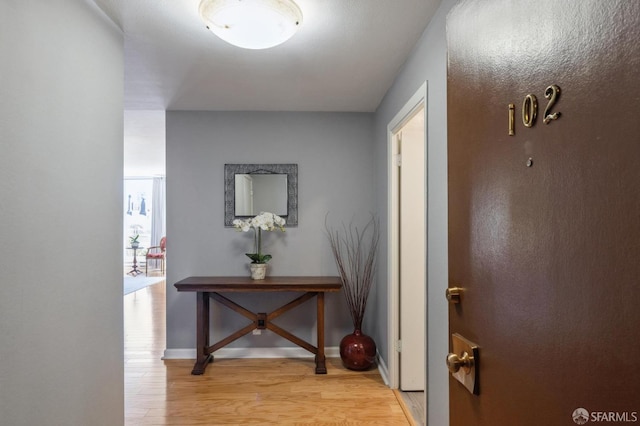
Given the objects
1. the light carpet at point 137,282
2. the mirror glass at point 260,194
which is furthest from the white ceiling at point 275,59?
the light carpet at point 137,282

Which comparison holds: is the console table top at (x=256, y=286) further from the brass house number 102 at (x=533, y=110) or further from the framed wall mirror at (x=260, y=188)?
the brass house number 102 at (x=533, y=110)

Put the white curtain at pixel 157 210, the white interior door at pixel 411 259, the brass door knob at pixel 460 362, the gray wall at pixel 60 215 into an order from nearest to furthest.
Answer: the brass door knob at pixel 460 362, the gray wall at pixel 60 215, the white interior door at pixel 411 259, the white curtain at pixel 157 210

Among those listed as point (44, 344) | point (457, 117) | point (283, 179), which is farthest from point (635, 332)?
point (283, 179)

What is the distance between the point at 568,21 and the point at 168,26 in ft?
6.38

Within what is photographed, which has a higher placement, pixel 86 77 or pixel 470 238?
pixel 86 77

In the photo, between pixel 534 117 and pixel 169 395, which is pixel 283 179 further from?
pixel 534 117

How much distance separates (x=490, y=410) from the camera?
0.79 meters

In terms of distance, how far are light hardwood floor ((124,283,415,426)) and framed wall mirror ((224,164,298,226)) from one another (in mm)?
1346

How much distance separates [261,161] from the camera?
142 inches

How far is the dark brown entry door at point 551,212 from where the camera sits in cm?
49

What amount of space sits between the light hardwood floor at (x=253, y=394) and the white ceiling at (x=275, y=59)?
2.33 m

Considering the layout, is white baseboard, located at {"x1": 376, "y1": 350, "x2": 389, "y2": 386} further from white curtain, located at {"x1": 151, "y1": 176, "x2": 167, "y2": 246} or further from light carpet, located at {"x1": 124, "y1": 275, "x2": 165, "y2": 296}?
white curtain, located at {"x1": 151, "y1": 176, "x2": 167, "y2": 246}

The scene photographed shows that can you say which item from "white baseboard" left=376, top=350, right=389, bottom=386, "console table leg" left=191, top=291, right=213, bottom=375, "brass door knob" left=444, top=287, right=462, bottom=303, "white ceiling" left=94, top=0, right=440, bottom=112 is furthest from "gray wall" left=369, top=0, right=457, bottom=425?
"console table leg" left=191, top=291, right=213, bottom=375

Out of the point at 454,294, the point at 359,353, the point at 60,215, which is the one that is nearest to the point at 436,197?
the point at 454,294
